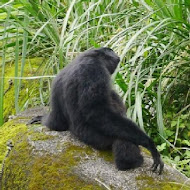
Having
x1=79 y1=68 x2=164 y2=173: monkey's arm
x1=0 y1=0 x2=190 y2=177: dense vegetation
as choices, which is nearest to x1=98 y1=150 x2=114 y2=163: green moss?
x1=79 y1=68 x2=164 y2=173: monkey's arm

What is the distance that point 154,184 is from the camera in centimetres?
A: 298

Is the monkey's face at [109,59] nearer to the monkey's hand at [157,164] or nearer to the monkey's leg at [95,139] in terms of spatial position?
the monkey's leg at [95,139]

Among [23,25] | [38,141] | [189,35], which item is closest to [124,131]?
[38,141]

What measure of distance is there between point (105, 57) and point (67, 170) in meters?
1.12

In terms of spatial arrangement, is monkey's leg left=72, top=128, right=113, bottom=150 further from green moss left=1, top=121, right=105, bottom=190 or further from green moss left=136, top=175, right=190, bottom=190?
green moss left=136, top=175, right=190, bottom=190

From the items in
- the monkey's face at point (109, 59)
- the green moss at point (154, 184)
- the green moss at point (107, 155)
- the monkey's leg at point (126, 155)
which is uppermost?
the monkey's face at point (109, 59)

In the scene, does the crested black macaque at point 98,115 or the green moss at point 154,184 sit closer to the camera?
the green moss at point 154,184

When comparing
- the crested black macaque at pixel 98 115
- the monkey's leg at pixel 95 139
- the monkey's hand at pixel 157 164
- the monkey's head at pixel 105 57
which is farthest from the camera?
the monkey's head at pixel 105 57

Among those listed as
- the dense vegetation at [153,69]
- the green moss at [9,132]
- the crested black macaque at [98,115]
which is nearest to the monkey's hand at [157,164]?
the crested black macaque at [98,115]

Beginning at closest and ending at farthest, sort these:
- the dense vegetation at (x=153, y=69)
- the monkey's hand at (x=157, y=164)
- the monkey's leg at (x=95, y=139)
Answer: the monkey's hand at (x=157, y=164)
the monkey's leg at (x=95, y=139)
the dense vegetation at (x=153, y=69)

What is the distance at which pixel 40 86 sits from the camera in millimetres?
5355

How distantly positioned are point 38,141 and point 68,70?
2.08ft

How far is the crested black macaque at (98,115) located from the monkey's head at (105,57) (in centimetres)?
1

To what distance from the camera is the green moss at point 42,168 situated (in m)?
3.05
